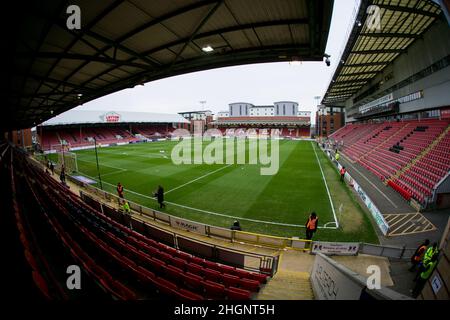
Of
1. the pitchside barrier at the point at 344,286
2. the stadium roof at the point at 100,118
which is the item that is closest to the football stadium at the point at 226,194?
the pitchside barrier at the point at 344,286

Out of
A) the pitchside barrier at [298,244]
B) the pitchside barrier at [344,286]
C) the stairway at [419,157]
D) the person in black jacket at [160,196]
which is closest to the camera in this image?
the pitchside barrier at [344,286]

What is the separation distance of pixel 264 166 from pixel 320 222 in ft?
50.1

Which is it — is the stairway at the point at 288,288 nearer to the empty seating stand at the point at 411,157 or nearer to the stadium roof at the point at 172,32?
the stadium roof at the point at 172,32

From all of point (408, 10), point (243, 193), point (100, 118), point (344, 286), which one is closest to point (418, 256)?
point (344, 286)

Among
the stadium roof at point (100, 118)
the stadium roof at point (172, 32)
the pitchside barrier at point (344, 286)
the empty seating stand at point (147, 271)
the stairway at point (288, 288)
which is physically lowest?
the stairway at point (288, 288)

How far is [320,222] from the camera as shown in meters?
12.1

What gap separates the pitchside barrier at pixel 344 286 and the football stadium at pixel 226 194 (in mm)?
29

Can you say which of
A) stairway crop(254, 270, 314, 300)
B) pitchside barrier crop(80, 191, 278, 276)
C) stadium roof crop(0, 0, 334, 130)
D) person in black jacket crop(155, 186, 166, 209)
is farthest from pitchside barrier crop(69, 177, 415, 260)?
stadium roof crop(0, 0, 334, 130)

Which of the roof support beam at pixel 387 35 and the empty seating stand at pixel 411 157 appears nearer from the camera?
the empty seating stand at pixel 411 157

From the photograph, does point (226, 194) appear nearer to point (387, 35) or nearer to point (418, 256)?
point (418, 256)

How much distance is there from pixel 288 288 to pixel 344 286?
2887mm

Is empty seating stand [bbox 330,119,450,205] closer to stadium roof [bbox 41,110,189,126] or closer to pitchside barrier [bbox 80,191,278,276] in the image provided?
pitchside barrier [bbox 80,191,278,276]

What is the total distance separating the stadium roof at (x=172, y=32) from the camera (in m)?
4.54

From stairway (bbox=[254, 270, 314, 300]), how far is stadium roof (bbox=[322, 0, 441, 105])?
50.7 feet
